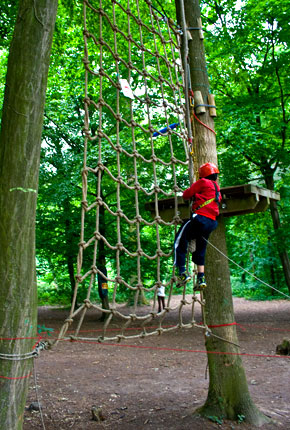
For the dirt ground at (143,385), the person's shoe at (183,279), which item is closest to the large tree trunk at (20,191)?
the person's shoe at (183,279)

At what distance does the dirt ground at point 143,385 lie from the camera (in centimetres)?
370

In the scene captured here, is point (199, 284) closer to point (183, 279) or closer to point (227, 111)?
point (183, 279)

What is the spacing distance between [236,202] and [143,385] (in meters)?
2.53

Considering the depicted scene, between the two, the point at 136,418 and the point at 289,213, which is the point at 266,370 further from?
the point at 289,213

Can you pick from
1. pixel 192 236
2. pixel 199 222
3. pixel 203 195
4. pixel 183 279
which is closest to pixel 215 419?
pixel 183 279

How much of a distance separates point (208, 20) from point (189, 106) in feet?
19.6

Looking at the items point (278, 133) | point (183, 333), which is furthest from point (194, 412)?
point (278, 133)

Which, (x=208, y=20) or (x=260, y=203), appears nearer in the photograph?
(x=260, y=203)

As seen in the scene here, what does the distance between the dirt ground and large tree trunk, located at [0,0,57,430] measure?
2.14 meters

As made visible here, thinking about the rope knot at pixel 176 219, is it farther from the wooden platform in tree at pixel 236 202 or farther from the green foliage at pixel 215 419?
the green foliage at pixel 215 419

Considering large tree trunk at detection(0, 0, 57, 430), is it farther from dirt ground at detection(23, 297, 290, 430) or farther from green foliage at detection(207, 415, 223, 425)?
green foliage at detection(207, 415, 223, 425)

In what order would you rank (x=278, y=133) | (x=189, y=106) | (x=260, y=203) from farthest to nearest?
(x=278, y=133) < (x=260, y=203) < (x=189, y=106)

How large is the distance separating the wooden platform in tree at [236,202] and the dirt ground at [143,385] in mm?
1414

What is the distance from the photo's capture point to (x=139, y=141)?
29.4ft
